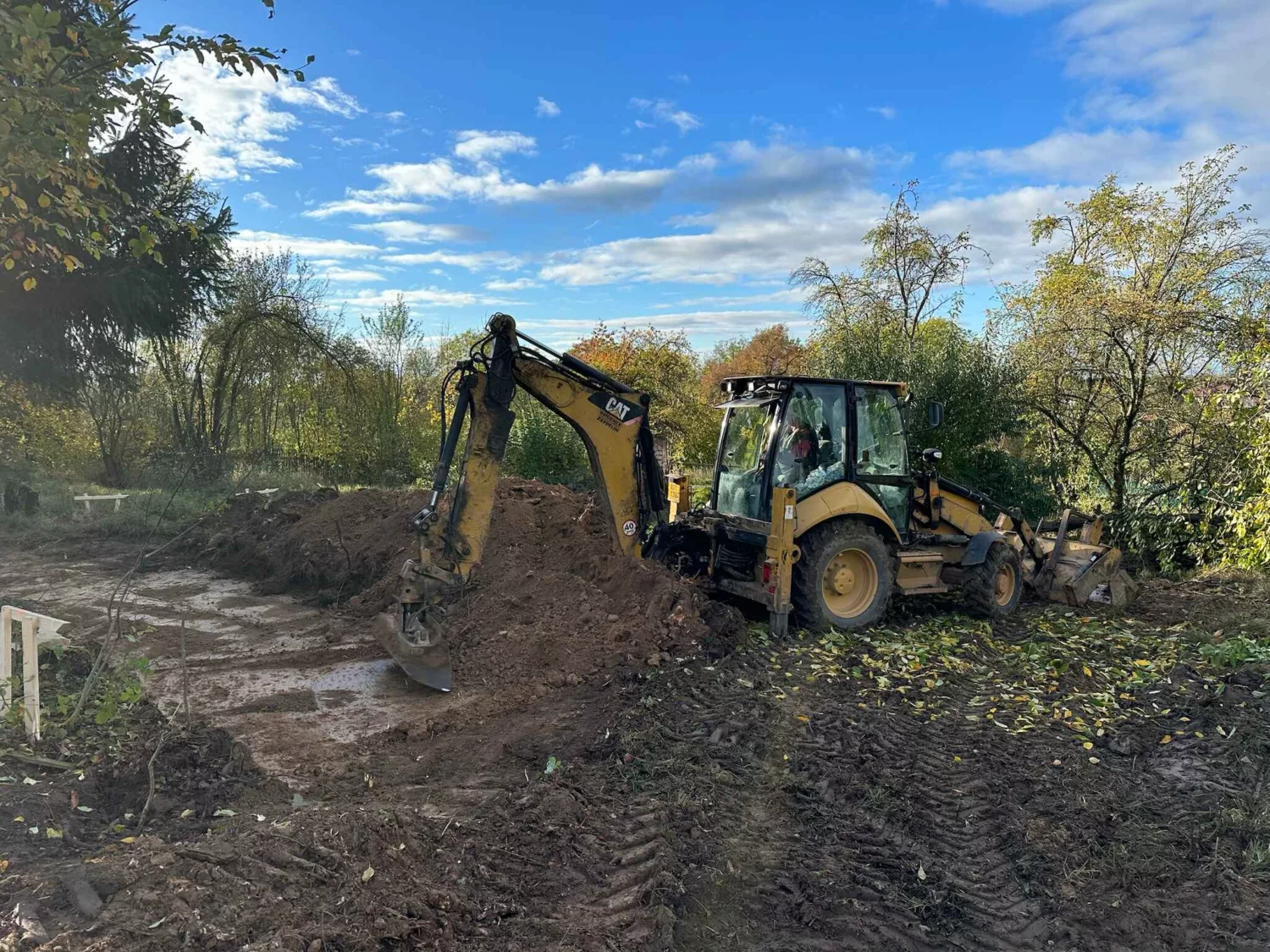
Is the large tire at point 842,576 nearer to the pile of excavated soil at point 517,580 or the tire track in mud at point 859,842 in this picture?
the pile of excavated soil at point 517,580

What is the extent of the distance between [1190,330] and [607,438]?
908 centimetres

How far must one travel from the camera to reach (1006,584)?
27.2 ft

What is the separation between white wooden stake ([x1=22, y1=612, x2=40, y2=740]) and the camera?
396cm

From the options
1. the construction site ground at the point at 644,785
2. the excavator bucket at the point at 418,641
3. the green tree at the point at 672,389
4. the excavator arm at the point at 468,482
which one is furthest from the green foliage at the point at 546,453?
the excavator bucket at the point at 418,641

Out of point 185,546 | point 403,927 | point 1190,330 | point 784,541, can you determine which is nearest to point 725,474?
point 784,541

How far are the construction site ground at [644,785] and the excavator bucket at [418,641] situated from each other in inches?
6.0

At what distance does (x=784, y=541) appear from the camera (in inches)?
264

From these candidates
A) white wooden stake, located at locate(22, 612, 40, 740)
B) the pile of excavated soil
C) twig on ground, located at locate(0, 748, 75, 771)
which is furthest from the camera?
the pile of excavated soil

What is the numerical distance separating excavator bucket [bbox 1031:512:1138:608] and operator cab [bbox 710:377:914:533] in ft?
7.32

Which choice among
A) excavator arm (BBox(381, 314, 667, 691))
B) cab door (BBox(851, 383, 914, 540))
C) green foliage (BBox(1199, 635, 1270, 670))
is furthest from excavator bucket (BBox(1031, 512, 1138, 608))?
excavator arm (BBox(381, 314, 667, 691))

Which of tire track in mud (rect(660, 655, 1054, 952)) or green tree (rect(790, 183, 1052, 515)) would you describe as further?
green tree (rect(790, 183, 1052, 515))

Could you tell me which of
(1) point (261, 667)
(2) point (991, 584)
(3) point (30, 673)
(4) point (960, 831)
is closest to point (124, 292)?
(1) point (261, 667)

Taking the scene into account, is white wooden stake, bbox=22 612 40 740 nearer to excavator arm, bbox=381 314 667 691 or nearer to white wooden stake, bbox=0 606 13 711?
white wooden stake, bbox=0 606 13 711

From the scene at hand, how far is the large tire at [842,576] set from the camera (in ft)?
22.7
